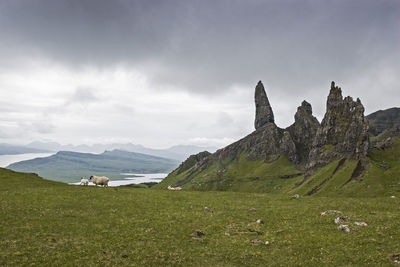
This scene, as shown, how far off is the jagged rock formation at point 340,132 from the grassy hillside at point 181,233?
136356 millimetres

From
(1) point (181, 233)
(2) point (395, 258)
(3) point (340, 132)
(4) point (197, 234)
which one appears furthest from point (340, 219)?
(3) point (340, 132)

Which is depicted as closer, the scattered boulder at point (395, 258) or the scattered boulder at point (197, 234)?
the scattered boulder at point (395, 258)

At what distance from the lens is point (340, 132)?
7136 inches

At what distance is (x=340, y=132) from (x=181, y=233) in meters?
Answer: 189

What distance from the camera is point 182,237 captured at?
23672mm

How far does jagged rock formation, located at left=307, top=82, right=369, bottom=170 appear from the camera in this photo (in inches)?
6156

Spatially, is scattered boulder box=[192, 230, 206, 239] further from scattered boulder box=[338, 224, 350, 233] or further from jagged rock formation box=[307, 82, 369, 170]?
jagged rock formation box=[307, 82, 369, 170]

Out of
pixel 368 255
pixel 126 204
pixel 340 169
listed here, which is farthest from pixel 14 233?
pixel 340 169

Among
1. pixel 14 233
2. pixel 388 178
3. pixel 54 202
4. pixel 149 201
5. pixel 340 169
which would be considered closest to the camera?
pixel 14 233

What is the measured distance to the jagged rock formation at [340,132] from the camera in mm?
156363

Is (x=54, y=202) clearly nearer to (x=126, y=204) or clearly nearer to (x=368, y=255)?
(x=126, y=204)

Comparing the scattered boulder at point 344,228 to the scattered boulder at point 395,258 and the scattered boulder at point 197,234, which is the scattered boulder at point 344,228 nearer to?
the scattered boulder at point 395,258

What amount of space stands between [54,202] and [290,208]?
32691mm

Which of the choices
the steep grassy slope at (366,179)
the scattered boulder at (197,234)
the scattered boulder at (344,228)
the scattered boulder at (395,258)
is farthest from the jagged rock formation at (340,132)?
the scattered boulder at (197,234)
